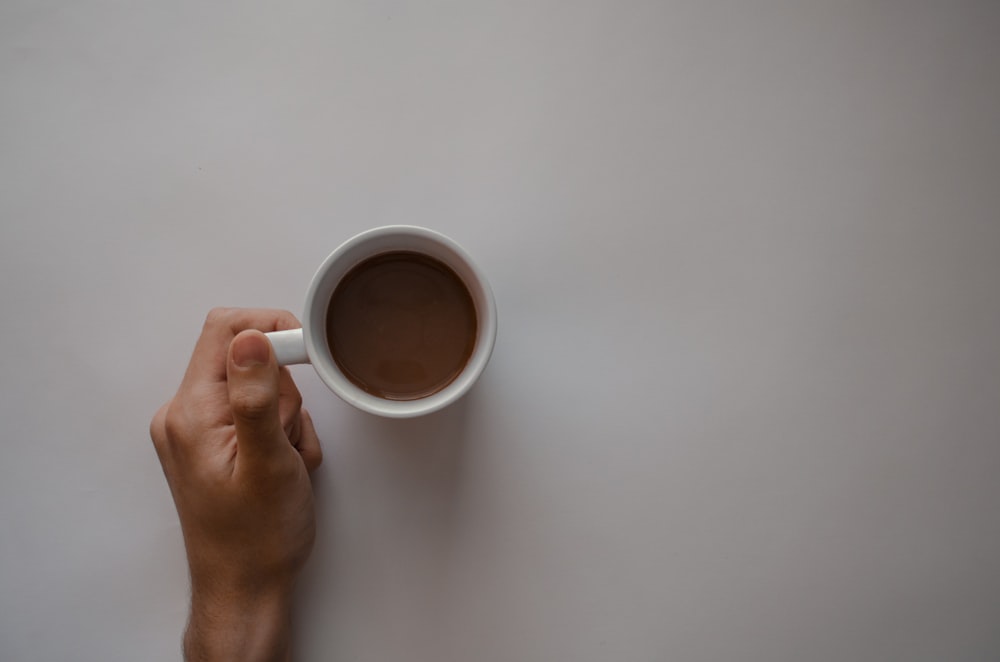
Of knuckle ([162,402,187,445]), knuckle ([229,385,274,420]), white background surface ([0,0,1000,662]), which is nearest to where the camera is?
knuckle ([229,385,274,420])

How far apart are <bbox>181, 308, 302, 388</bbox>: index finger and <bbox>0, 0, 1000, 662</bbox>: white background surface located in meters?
0.09

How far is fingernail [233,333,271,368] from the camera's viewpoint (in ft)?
2.21

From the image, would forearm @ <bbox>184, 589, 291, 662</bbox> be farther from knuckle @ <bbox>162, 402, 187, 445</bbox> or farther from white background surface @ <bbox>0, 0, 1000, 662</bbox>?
knuckle @ <bbox>162, 402, 187, 445</bbox>

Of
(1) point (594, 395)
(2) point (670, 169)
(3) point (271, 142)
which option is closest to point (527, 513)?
(1) point (594, 395)

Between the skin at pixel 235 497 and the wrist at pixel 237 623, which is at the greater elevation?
the skin at pixel 235 497

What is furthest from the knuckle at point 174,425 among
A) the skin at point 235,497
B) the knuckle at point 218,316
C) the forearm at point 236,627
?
the forearm at point 236,627

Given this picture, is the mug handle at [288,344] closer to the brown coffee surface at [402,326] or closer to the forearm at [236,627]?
the brown coffee surface at [402,326]

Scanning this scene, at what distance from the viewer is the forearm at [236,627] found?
0.82m

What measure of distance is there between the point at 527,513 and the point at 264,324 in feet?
1.50

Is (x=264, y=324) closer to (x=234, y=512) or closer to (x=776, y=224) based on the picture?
(x=234, y=512)

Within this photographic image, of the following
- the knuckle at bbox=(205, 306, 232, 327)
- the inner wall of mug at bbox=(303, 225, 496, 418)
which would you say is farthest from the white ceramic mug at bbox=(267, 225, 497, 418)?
the knuckle at bbox=(205, 306, 232, 327)

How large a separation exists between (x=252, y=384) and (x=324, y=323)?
0.15 meters

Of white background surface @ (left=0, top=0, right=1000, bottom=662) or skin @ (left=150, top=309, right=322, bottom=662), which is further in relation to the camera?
white background surface @ (left=0, top=0, right=1000, bottom=662)

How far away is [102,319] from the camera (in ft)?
3.02
